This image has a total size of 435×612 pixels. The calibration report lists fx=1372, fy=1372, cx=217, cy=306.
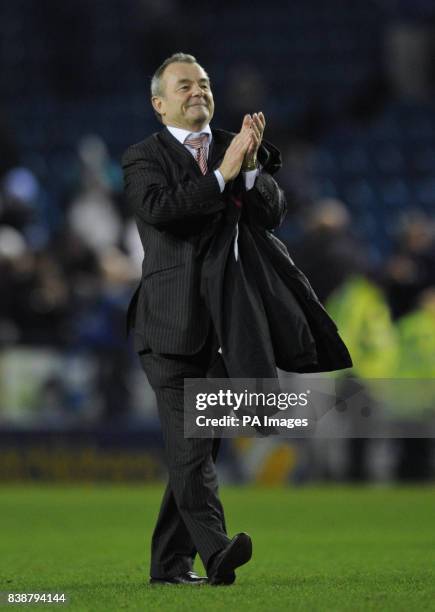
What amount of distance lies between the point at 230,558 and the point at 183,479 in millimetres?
355

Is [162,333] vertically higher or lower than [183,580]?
higher

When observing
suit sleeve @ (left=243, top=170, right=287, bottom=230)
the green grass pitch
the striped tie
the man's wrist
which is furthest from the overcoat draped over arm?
the green grass pitch

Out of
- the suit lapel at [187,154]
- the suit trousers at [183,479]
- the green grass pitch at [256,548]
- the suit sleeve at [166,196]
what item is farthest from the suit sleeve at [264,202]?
the green grass pitch at [256,548]

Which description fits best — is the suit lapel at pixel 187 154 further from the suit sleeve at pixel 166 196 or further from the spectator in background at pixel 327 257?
the spectator in background at pixel 327 257

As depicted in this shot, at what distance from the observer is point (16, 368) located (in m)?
12.2

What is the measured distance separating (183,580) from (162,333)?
39.4 inches

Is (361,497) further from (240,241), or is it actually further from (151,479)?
(240,241)

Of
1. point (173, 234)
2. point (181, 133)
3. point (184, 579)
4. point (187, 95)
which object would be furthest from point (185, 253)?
point (184, 579)

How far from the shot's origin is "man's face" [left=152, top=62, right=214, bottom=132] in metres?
5.36

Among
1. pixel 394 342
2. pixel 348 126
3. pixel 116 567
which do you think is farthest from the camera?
pixel 348 126

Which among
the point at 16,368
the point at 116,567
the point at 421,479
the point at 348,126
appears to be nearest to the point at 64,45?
the point at 348,126

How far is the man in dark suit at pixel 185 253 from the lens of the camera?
518cm

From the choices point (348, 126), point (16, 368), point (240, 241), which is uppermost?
point (348, 126)

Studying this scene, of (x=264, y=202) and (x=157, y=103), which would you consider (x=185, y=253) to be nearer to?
(x=264, y=202)
